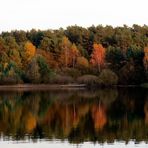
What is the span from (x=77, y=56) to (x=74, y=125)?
60.9 m

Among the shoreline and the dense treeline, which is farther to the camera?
the dense treeline

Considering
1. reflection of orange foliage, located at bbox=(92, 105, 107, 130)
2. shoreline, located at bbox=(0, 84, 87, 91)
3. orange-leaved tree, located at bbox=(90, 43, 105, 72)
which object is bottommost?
shoreline, located at bbox=(0, 84, 87, 91)

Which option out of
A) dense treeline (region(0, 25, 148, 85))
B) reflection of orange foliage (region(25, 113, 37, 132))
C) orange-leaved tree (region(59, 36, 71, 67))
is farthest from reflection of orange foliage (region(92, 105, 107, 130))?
orange-leaved tree (region(59, 36, 71, 67))

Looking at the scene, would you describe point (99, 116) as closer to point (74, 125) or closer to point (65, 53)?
point (74, 125)

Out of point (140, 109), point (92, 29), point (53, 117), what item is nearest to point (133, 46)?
point (92, 29)

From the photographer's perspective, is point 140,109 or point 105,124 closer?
point 105,124

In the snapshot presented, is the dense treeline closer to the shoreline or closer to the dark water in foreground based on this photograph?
the shoreline

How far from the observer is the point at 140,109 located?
128 ft

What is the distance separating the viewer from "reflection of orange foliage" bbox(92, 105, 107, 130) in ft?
98.4

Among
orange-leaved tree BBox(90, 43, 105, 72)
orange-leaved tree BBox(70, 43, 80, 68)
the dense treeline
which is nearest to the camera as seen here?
the dense treeline

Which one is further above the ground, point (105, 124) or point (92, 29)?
point (92, 29)

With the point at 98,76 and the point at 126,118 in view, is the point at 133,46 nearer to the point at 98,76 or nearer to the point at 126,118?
the point at 98,76

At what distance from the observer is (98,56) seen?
88438 millimetres

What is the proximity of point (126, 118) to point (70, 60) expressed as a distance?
57948mm
